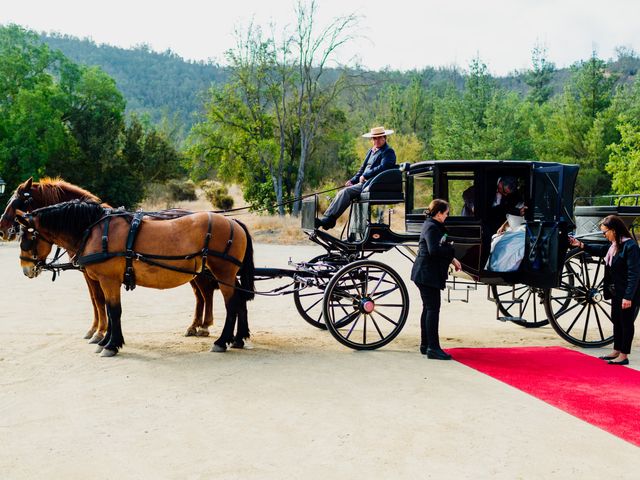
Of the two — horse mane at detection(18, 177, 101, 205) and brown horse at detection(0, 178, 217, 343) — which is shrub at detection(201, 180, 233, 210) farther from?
horse mane at detection(18, 177, 101, 205)

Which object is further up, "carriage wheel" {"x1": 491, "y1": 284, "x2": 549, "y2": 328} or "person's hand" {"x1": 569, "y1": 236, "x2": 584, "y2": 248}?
"person's hand" {"x1": 569, "y1": 236, "x2": 584, "y2": 248}

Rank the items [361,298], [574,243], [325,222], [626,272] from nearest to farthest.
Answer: [626,272], [361,298], [574,243], [325,222]

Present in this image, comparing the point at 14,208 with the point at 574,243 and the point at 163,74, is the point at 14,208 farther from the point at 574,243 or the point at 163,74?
the point at 163,74

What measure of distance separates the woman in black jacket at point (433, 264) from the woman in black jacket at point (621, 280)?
174 cm

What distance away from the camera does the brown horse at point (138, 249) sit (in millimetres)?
6773

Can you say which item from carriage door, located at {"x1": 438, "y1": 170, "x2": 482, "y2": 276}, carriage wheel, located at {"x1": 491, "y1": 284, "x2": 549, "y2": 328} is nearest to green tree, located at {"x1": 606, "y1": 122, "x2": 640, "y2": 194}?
carriage wheel, located at {"x1": 491, "y1": 284, "x2": 549, "y2": 328}

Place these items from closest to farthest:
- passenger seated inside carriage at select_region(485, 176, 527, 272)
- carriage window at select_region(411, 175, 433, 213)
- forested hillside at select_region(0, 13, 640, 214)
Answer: passenger seated inside carriage at select_region(485, 176, 527, 272) < carriage window at select_region(411, 175, 433, 213) < forested hillside at select_region(0, 13, 640, 214)

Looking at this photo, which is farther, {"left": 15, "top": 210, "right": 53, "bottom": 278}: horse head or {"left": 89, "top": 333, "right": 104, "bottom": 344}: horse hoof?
{"left": 89, "top": 333, "right": 104, "bottom": 344}: horse hoof

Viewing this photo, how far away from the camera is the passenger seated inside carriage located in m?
7.12

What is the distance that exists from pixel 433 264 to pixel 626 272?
2109mm

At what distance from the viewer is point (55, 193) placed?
7.41m

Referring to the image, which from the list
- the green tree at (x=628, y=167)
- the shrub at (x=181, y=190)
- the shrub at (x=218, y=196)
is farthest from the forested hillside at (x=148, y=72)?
the green tree at (x=628, y=167)

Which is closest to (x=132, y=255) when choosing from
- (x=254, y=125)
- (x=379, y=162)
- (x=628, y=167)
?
(x=379, y=162)

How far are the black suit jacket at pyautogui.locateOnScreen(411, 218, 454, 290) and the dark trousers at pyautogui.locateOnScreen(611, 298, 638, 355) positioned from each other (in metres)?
1.95
